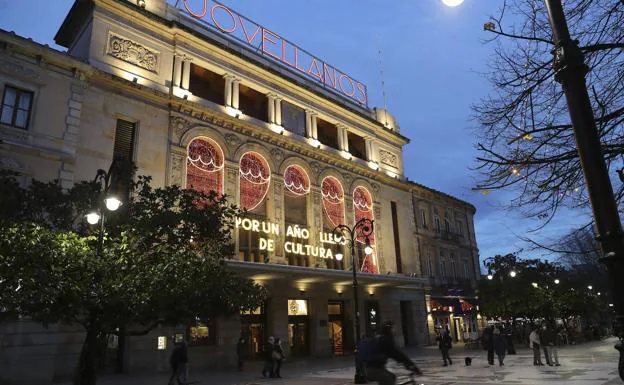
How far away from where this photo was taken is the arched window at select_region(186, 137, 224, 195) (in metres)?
24.1

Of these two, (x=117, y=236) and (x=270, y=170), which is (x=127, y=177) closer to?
(x=117, y=236)

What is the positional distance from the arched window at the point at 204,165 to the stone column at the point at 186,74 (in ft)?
10.6

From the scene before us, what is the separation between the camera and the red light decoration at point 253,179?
26266 mm

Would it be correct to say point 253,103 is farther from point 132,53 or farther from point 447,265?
point 447,265

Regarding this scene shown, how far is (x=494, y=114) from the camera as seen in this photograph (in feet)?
23.0

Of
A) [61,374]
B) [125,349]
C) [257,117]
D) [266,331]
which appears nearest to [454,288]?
[266,331]

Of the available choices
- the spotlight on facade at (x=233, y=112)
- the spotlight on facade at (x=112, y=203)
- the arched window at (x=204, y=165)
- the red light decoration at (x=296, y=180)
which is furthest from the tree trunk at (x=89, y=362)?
the red light decoration at (x=296, y=180)

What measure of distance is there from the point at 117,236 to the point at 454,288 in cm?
3500

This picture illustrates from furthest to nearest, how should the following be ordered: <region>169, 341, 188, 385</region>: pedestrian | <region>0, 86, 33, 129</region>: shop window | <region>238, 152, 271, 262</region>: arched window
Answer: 1. <region>238, 152, 271, 262</region>: arched window
2. <region>0, 86, 33, 129</region>: shop window
3. <region>169, 341, 188, 385</region>: pedestrian

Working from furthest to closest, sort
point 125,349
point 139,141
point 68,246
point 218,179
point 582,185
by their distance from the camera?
point 218,179 < point 139,141 < point 125,349 < point 68,246 < point 582,185

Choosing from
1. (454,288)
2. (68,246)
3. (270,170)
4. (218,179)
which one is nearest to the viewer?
(68,246)

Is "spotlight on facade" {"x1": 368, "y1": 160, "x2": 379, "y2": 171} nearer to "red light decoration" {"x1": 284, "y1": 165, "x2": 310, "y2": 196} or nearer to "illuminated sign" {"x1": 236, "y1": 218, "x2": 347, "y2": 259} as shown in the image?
"illuminated sign" {"x1": 236, "y1": 218, "x2": 347, "y2": 259}

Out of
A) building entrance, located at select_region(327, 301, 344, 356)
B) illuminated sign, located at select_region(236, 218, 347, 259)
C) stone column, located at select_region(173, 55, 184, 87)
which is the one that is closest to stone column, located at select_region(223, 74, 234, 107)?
stone column, located at select_region(173, 55, 184, 87)

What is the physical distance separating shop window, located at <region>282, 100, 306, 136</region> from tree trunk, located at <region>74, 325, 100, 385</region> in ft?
69.5
